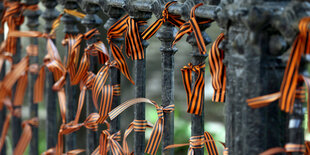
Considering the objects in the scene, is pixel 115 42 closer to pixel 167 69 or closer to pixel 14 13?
pixel 167 69

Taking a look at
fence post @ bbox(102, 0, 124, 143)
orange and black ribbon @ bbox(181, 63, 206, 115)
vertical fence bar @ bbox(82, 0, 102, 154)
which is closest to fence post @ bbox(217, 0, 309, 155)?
orange and black ribbon @ bbox(181, 63, 206, 115)

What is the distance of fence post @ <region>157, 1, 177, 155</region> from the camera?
0.97 metres

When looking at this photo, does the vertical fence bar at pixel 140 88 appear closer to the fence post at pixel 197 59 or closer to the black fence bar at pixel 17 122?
the fence post at pixel 197 59

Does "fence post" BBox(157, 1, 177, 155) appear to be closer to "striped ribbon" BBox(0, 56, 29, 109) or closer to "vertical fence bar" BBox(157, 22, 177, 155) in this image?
"vertical fence bar" BBox(157, 22, 177, 155)

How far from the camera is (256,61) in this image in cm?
67

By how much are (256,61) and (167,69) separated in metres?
0.34

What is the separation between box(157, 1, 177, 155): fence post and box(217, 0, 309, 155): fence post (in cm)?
25

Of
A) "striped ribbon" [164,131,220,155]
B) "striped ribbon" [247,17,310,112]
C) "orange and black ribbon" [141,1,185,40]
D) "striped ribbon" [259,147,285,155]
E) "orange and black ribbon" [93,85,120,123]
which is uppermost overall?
"orange and black ribbon" [141,1,185,40]

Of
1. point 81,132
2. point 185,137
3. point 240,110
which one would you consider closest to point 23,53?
point 81,132

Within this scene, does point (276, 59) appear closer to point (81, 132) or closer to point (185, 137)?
point (185, 137)

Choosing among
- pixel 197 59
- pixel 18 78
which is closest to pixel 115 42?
pixel 197 59

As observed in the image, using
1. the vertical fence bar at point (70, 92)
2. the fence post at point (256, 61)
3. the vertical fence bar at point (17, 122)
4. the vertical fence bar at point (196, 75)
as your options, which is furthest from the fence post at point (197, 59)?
the vertical fence bar at point (17, 122)

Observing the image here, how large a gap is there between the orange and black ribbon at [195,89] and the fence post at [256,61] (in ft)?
0.43

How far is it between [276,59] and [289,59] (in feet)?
0.13
